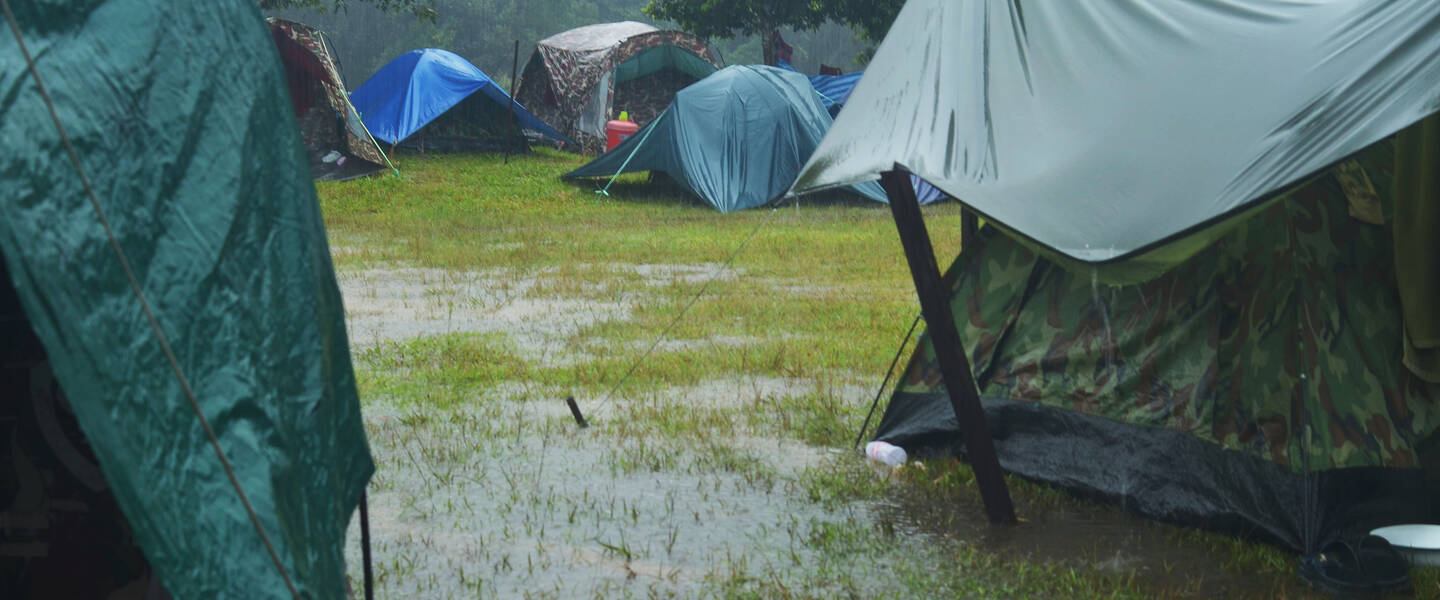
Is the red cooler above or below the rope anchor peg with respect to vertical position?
below

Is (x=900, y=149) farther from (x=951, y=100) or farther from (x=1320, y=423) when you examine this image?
(x=1320, y=423)

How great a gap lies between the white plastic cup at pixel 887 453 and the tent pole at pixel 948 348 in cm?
77

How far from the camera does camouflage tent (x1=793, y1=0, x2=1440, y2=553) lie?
13.0 feet

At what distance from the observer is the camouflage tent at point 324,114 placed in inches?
767

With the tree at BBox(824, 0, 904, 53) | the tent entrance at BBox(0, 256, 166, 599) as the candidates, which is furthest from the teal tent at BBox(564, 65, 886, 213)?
the tent entrance at BBox(0, 256, 166, 599)

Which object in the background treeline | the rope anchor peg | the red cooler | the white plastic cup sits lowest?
the background treeline

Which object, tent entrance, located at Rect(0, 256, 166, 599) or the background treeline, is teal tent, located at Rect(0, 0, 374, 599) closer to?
tent entrance, located at Rect(0, 256, 166, 599)

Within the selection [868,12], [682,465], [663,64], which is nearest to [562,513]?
[682,465]

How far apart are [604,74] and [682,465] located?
62.0ft

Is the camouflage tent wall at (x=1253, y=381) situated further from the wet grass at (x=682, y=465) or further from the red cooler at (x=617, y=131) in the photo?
the red cooler at (x=617, y=131)

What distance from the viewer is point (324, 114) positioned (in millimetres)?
20109

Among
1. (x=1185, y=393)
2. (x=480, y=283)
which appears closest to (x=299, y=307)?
(x=1185, y=393)

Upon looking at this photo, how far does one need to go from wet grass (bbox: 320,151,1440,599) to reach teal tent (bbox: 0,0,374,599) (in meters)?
1.69

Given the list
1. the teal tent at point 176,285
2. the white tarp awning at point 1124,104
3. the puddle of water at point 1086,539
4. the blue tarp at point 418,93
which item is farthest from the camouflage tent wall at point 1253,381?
the blue tarp at point 418,93
